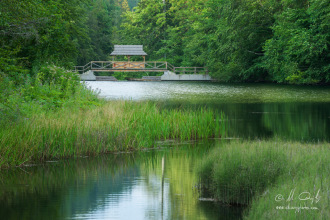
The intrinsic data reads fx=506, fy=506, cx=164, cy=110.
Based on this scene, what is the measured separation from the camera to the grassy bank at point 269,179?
642 cm

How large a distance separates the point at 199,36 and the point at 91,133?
53.1 metres

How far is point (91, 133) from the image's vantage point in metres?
12.3

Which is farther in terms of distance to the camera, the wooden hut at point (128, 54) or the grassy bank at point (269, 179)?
the wooden hut at point (128, 54)

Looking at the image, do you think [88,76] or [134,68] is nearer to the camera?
[88,76]

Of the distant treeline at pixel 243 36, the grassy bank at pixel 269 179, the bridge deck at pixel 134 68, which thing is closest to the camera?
the grassy bank at pixel 269 179

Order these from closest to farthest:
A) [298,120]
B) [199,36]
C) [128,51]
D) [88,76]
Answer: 1. [298,120]
2. [199,36]
3. [88,76]
4. [128,51]

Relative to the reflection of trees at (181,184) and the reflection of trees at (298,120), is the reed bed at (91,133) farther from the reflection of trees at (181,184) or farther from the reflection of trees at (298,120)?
the reflection of trees at (298,120)

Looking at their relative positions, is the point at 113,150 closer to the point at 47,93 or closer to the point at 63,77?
the point at 47,93

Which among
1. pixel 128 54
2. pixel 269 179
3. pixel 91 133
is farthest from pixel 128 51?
pixel 269 179

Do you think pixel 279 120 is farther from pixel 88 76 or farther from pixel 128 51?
pixel 128 51

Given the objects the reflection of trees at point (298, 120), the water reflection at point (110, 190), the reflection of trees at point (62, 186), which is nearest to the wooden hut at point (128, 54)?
the reflection of trees at point (298, 120)

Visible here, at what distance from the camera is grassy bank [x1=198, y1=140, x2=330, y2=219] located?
21.1ft

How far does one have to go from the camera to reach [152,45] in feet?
252

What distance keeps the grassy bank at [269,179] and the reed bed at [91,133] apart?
3.95 metres
